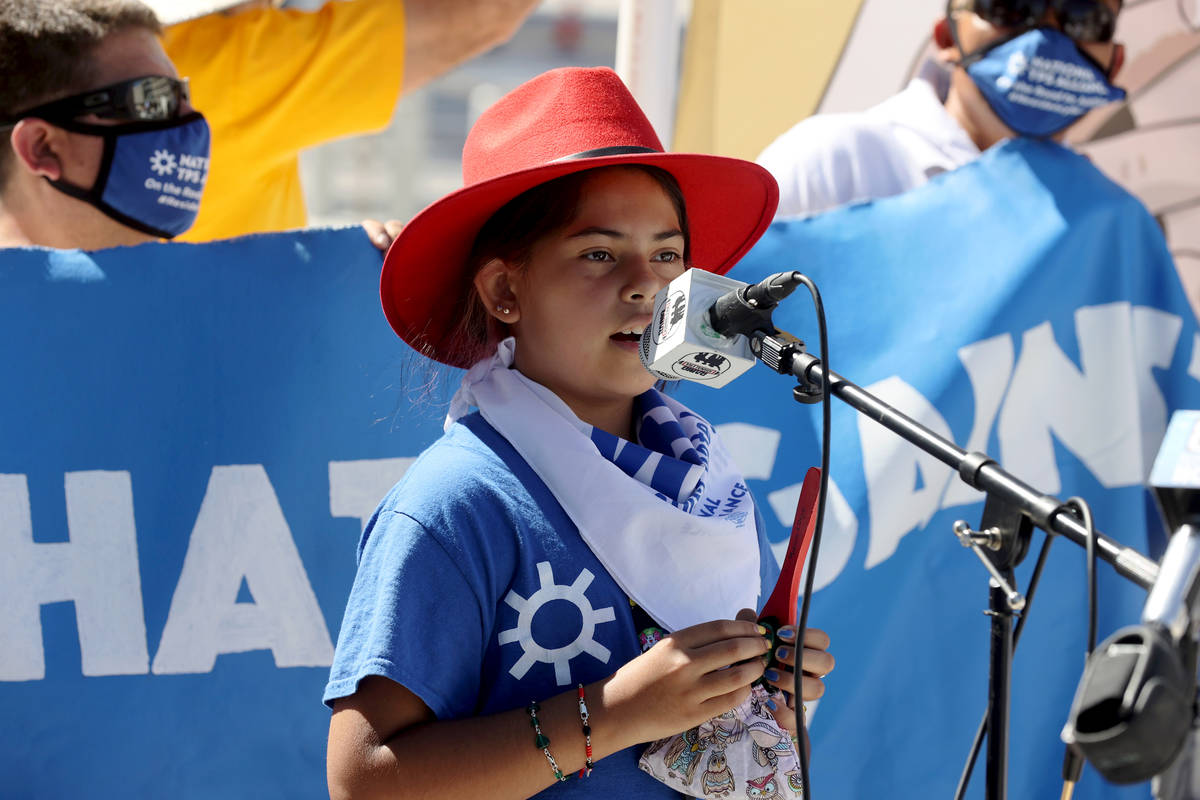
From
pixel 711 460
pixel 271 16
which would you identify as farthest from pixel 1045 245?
pixel 271 16

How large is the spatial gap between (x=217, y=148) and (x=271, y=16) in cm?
42

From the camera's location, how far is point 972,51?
320 centimetres

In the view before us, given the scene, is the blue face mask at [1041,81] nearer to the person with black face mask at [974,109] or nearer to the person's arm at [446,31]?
the person with black face mask at [974,109]

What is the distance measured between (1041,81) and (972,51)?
207mm

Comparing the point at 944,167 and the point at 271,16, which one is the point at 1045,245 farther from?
Result: the point at 271,16

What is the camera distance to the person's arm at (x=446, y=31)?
367cm

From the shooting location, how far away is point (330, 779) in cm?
144

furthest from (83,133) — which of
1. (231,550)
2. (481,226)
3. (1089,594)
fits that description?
(1089,594)

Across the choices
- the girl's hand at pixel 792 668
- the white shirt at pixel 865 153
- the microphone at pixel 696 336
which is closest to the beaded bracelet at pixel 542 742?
the girl's hand at pixel 792 668

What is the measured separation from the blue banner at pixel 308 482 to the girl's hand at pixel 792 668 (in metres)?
0.87

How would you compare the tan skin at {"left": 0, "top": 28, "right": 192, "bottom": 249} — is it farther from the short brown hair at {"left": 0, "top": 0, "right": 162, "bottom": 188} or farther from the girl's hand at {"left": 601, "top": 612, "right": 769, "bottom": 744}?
the girl's hand at {"left": 601, "top": 612, "right": 769, "bottom": 744}

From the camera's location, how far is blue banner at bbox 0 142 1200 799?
7.82 feet

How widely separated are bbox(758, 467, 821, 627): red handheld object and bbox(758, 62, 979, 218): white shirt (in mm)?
1644

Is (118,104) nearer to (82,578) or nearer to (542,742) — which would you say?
(82,578)
